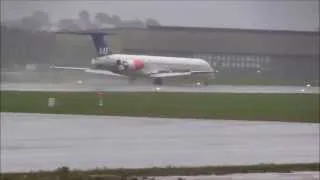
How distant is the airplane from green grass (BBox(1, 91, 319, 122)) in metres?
4.14

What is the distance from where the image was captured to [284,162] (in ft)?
32.1

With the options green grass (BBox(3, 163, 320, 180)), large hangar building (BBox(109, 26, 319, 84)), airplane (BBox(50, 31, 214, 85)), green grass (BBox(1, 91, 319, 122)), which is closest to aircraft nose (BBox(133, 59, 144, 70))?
airplane (BBox(50, 31, 214, 85))

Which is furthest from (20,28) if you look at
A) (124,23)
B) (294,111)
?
(294,111)

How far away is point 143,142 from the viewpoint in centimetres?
1205

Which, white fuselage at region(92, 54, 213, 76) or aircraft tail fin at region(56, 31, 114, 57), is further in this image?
white fuselage at region(92, 54, 213, 76)

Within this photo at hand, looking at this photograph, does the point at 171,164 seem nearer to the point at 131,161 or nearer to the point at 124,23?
the point at 131,161

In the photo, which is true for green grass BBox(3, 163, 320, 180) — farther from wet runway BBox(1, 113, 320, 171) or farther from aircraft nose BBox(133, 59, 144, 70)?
aircraft nose BBox(133, 59, 144, 70)

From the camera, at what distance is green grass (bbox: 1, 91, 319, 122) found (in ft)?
53.7

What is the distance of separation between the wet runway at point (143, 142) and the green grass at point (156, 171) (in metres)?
0.57

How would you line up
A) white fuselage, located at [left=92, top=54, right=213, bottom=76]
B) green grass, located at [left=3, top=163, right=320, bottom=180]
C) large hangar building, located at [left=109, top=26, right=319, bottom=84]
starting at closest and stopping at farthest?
green grass, located at [left=3, top=163, right=320, bottom=180] → white fuselage, located at [left=92, top=54, right=213, bottom=76] → large hangar building, located at [left=109, top=26, right=319, bottom=84]

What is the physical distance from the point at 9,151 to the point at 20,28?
2.09 m

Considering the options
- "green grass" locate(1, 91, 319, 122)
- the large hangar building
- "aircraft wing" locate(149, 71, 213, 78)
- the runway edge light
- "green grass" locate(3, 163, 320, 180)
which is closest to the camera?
"green grass" locate(3, 163, 320, 180)

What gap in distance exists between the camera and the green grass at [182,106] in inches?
644

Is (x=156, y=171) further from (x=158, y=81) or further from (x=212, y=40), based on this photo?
(x=158, y=81)
